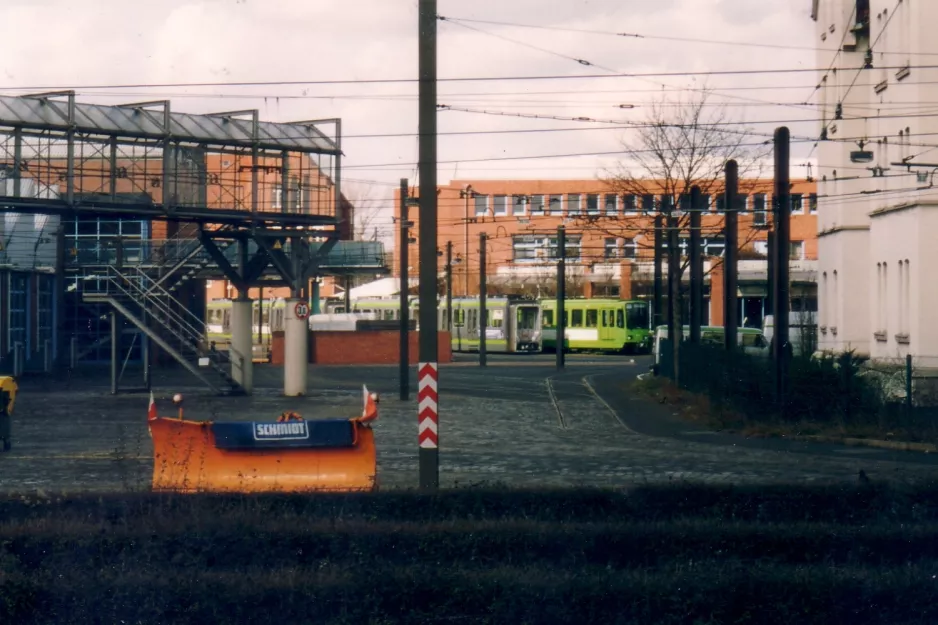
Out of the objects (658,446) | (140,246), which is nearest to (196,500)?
(658,446)

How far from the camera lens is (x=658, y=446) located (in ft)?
77.0

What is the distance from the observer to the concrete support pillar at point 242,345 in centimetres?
3525

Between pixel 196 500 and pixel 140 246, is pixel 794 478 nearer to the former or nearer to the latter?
pixel 196 500

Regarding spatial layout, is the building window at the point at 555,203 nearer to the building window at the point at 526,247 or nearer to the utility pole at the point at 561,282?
the utility pole at the point at 561,282

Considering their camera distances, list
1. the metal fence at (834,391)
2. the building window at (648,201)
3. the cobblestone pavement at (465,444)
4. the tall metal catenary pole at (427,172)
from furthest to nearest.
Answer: the building window at (648,201), the metal fence at (834,391), the cobblestone pavement at (465,444), the tall metal catenary pole at (427,172)

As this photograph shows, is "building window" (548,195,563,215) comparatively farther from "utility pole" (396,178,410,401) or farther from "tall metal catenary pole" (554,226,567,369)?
"utility pole" (396,178,410,401)

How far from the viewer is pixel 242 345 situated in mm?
35312

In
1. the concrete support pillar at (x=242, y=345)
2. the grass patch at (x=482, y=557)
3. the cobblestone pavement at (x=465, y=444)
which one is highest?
the concrete support pillar at (x=242, y=345)

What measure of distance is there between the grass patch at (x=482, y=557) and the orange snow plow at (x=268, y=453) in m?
2.18

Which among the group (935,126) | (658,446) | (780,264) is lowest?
(658,446)

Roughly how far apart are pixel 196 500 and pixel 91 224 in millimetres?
40948

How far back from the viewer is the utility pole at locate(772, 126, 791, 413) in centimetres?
2609

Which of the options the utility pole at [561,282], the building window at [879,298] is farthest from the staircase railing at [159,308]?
the building window at [879,298]

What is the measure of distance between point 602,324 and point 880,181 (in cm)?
3546
